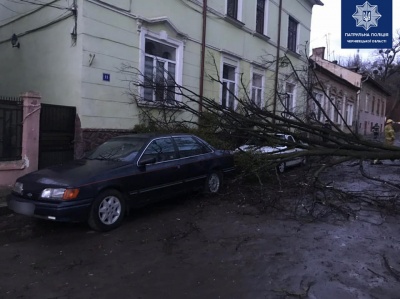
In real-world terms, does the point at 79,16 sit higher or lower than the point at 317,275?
higher

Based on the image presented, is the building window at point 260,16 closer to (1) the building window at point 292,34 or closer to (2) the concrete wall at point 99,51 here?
(1) the building window at point 292,34

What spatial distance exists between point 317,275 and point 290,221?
233 centimetres

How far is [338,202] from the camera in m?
7.59

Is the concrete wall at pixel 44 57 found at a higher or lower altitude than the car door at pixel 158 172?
higher

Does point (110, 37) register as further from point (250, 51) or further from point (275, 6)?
point (275, 6)

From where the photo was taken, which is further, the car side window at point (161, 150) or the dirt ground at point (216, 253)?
the car side window at point (161, 150)

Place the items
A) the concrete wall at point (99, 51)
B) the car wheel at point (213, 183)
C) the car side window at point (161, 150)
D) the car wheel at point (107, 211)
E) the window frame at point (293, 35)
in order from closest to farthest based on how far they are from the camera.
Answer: the car wheel at point (107, 211)
the car side window at point (161, 150)
the car wheel at point (213, 183)
the concrete wall at point (99, 51)
the window frame at point (293, 35)

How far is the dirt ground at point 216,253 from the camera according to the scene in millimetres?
4090

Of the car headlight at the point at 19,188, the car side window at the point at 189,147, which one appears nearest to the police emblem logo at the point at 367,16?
the car side window at the point at 189,147

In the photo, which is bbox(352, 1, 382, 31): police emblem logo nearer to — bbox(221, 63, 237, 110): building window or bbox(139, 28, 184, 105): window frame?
bbox(139, 28, 184, 105): window frame

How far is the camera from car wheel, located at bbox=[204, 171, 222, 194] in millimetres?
8422

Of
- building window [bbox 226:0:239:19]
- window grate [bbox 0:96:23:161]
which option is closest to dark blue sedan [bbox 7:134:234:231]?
window grate [bbox 0:96:23:161]

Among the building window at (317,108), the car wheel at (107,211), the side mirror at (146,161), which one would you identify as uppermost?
the building window at (317,108)

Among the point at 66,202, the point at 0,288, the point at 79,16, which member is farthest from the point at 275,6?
the point at 0,288
